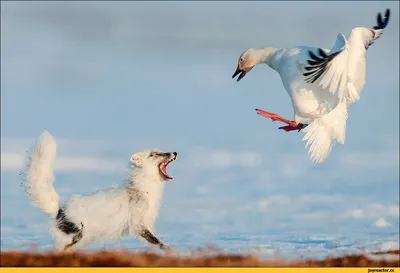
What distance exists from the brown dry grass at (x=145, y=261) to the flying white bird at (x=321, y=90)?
2.13 metres

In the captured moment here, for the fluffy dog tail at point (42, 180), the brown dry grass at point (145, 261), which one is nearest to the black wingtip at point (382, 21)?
the brown dry grass at point (145, 261)

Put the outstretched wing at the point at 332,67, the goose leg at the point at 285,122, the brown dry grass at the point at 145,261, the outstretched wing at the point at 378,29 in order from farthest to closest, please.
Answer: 1. the outstretched wing at the point at 378,29
2. the goose leg at the point at 285,122
3. the outstretched wing at the point at 332,67
4. the brown dry grass at the point at 145,261

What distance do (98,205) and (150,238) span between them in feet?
2.86

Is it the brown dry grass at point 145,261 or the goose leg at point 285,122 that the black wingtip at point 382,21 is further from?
the brown dry grass at point 145,261

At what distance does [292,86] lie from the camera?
9766 mm

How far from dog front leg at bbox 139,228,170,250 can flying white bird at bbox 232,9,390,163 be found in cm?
255

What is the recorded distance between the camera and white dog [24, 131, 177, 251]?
8604mm

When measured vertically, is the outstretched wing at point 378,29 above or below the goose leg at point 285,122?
above

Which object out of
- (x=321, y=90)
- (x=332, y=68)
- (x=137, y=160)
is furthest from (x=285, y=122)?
(x=137, y=160)

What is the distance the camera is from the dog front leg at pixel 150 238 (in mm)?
8781

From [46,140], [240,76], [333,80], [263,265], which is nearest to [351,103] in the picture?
[333,80]

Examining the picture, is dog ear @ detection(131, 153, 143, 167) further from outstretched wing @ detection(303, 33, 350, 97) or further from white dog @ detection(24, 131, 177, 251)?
outstretched wing @ detection(303, 33, 350, 97)

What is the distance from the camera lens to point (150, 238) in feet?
29.0
